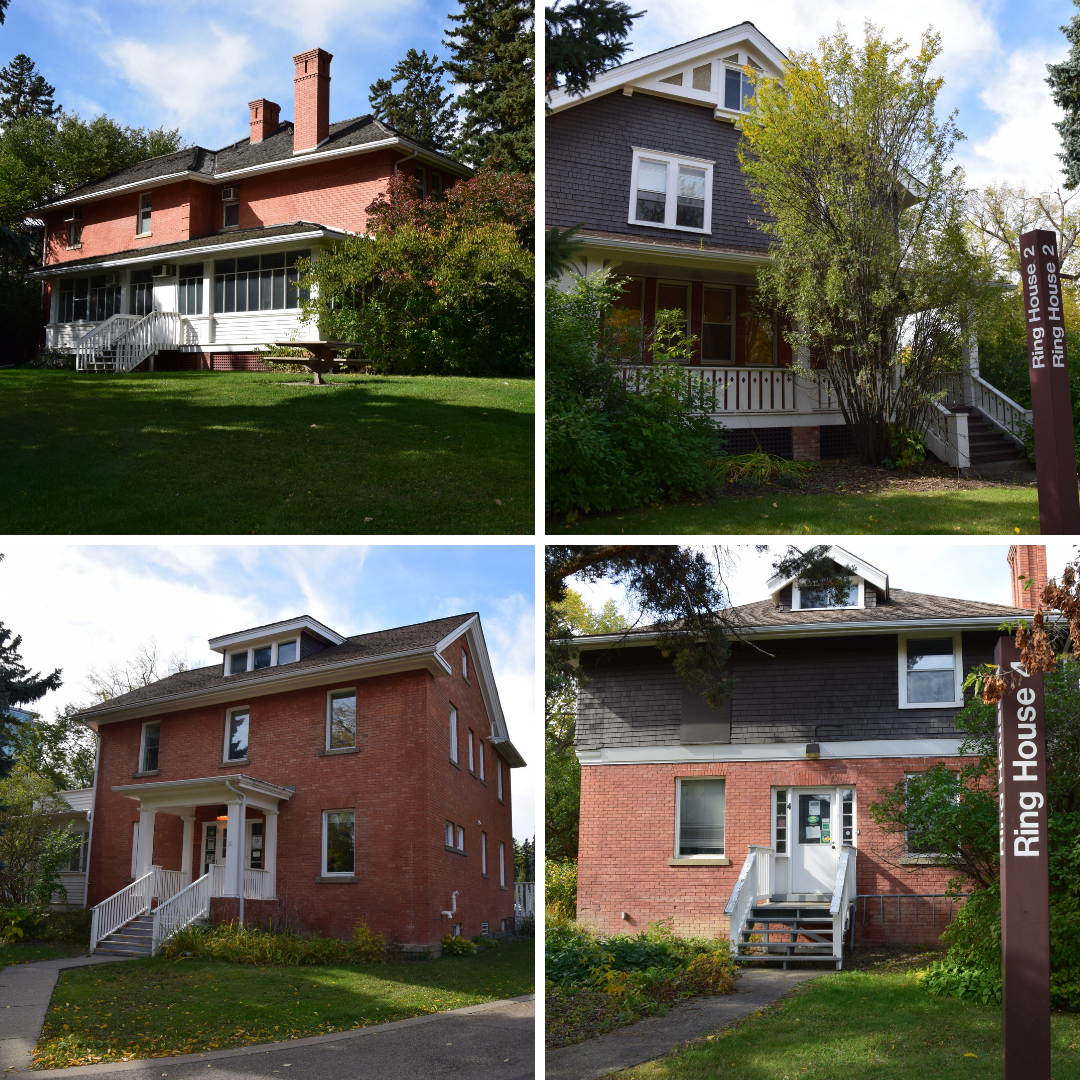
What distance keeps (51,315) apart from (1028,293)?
98.1 feet

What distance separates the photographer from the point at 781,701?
1467cm

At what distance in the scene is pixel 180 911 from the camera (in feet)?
48.2

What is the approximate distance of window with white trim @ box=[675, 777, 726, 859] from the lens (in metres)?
14.6

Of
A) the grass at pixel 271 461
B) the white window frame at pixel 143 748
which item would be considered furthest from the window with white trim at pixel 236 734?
the grass at pixel 271 461

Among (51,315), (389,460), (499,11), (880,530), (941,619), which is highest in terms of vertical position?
(499,11)

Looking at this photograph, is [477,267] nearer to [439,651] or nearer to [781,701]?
[439,651]

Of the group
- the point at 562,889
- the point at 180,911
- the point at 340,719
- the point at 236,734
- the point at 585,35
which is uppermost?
the point at 585,35

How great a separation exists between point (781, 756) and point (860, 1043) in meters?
7.00

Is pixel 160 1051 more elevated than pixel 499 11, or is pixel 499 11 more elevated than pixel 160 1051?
pixel 499 11

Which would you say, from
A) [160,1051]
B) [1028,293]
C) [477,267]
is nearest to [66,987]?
[160,1051]

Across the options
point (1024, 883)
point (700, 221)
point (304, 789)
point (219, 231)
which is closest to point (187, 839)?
point (304, 789)

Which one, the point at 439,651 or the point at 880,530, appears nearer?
the point at 880,530

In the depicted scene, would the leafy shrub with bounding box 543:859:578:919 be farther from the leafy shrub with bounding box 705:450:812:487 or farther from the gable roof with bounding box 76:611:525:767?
the leafy shrub with bounding box 705:450:812:487

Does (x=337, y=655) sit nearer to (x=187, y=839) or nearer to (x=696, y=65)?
(x=187, y=839)
